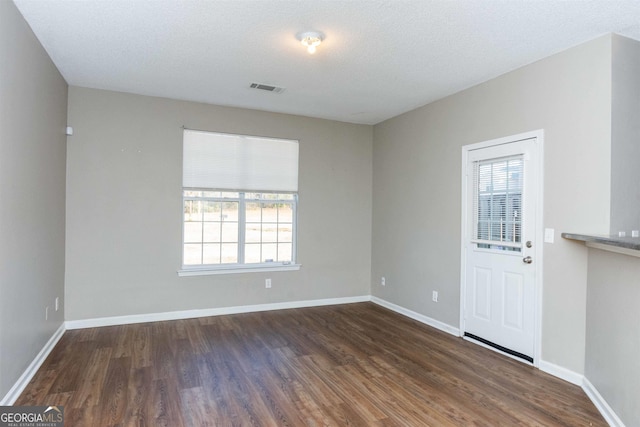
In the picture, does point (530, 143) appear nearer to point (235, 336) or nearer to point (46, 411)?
point (235, 336)

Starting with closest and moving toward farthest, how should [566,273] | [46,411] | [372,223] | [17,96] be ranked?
[46,411]
[17,96]
[566,273]
[372,223]

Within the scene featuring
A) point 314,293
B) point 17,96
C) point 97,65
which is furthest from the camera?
point 314,293

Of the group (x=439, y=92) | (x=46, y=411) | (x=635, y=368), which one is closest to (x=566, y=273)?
(x=635, y=368)

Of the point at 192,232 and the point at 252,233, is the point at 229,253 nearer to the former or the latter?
the point at 252,233

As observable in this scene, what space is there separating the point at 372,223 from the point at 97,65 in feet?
13.2

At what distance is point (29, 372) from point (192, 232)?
7.25 ft

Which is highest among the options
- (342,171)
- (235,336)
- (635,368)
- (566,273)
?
(342,171)

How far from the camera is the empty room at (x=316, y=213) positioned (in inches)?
100

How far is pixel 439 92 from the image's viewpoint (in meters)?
4.21

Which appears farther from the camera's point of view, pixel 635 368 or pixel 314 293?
pixel 314 293

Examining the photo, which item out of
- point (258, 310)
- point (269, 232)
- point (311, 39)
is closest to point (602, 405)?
point (311, 39)

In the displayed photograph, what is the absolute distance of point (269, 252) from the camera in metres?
5.23

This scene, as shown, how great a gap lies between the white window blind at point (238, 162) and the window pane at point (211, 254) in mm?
775

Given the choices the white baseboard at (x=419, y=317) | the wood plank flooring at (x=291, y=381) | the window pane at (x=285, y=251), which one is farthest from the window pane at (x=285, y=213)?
the white baseboard at (x=419, y=317)
